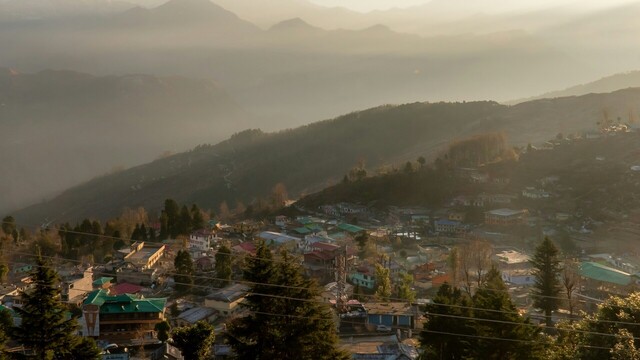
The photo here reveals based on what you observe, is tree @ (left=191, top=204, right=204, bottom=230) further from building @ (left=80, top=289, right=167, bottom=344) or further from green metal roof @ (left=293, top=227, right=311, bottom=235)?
building @ (left=80, top=289, right=167, bottom=344)

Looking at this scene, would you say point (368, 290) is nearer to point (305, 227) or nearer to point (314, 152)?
point (305, 227)

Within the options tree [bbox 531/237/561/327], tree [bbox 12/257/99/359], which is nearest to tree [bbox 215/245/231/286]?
tree [bbox 531/237/561/327]

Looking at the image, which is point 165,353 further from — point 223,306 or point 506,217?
point 506,217

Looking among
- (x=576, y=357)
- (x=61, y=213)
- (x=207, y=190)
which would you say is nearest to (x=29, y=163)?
(x=61, y=213)

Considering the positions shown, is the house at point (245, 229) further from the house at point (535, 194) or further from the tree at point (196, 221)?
the house at point (535, 194)

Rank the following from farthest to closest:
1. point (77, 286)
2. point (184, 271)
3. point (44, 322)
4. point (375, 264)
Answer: point (375, 264) < point (184, 271) < point (77, 286) < point (44, 322)

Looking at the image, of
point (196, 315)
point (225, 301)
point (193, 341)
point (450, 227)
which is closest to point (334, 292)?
point (225, 301)

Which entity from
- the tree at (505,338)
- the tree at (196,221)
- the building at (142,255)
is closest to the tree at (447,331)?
the tree at (505,338)
